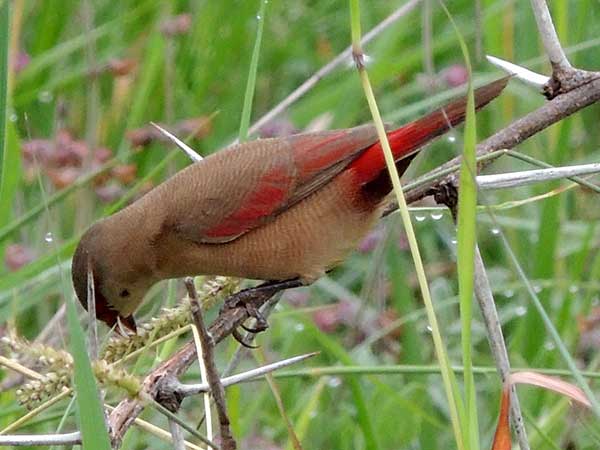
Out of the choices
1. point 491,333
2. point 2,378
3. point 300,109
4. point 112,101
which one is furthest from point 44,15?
point 491,333

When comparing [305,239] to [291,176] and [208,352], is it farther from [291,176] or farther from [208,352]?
[208,352]

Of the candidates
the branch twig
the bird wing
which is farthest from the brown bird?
the branch twig

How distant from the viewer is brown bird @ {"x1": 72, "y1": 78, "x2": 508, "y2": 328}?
2805 mm

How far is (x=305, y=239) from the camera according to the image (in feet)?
9.33

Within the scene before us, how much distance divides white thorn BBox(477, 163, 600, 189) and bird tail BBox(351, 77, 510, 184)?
198mm

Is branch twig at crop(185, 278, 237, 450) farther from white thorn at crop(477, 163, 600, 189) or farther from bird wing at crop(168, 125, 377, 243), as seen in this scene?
bird wing at crop(168, 125, 377, 243)

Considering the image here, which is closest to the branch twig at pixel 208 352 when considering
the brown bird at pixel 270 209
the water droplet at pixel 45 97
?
the brown bird at pixel 270 209

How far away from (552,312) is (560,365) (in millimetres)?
343

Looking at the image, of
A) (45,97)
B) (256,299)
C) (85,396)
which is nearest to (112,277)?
(256,299)

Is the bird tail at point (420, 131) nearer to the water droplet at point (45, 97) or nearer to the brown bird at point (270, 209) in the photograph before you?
the brown bird at point (270, 209)

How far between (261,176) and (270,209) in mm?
77

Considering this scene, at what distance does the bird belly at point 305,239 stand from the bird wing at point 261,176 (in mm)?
23

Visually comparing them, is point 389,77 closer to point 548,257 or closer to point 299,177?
point 548,257

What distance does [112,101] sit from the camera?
475 centimetres
